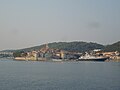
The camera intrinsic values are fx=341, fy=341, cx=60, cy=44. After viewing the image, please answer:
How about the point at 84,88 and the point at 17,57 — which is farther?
the point at 17,57

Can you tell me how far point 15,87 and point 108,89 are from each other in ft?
Result: 29.6

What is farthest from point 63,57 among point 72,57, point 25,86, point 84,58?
point 25,86

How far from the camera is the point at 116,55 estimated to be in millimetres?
163375

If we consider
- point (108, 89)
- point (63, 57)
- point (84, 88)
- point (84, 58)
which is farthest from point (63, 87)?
point (63, 57)

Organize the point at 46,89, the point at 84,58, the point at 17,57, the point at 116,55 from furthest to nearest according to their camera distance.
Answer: the point at 17,57, the point at 116,55, the point at 84,58, the point at 46,89

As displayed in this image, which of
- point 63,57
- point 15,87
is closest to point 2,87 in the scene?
point 15,87

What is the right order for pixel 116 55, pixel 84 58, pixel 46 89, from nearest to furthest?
pixel 46 89
pixel 84 58
pixel 116 55

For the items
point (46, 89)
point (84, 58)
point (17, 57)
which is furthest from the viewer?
point (17, 57)

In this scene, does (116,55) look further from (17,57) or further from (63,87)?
(63,87)

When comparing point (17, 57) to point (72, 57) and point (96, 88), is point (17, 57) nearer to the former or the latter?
point (72, 57)

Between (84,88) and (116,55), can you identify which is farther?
(116,55)

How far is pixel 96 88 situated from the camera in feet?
110

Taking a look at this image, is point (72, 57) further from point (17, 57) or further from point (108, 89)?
point (108, 89)

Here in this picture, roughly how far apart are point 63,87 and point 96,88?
327cm
